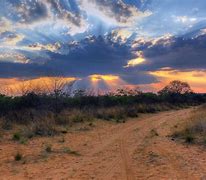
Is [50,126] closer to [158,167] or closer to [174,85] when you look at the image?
[158,167]

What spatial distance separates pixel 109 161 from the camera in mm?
14141

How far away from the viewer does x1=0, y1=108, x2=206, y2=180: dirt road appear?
12055 millimetres

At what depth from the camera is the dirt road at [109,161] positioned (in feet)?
39.5

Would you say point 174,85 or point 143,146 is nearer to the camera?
point 143,146

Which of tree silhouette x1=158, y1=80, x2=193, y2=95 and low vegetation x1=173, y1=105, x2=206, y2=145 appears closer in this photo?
low vegetation x1=173, y1=105, x2=206, y2=145

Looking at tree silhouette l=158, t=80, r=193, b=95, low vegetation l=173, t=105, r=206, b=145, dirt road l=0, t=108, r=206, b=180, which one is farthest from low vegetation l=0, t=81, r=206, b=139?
tree silhouette l=158, t=80, r=193, b=95

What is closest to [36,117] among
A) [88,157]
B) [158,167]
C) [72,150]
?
[72,150]

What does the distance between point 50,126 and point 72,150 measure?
7089mm

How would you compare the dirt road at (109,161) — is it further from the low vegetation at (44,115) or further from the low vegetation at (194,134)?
the low vegetation at (44,115)

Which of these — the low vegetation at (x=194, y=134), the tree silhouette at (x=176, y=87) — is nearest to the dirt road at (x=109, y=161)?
the low vegetation at (x=194, y=134)

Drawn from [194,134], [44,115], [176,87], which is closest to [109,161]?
[194,134]

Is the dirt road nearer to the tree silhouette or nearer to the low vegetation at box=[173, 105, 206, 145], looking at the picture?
the low vegetation at box=[173, 105, 206, 145]

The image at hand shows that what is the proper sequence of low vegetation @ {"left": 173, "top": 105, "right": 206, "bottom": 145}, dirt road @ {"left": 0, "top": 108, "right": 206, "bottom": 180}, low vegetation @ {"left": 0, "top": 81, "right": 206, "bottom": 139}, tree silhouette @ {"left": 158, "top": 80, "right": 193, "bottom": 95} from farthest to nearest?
1. tree silhouette @ {"left": 158, "top": 80, "right": 193, "bottom": 95}
2. low vegetation @ {"left": 0, "top": 81, "right": 206, "bottom": 139}
3. low vegetation @ {"left": 173, "top": 105, "right": 206, "bottom": 145}
4. dirt road @ {"left": 0, "top": 108, "right": 206, "bottom": 180}

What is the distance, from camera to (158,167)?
12898mm
